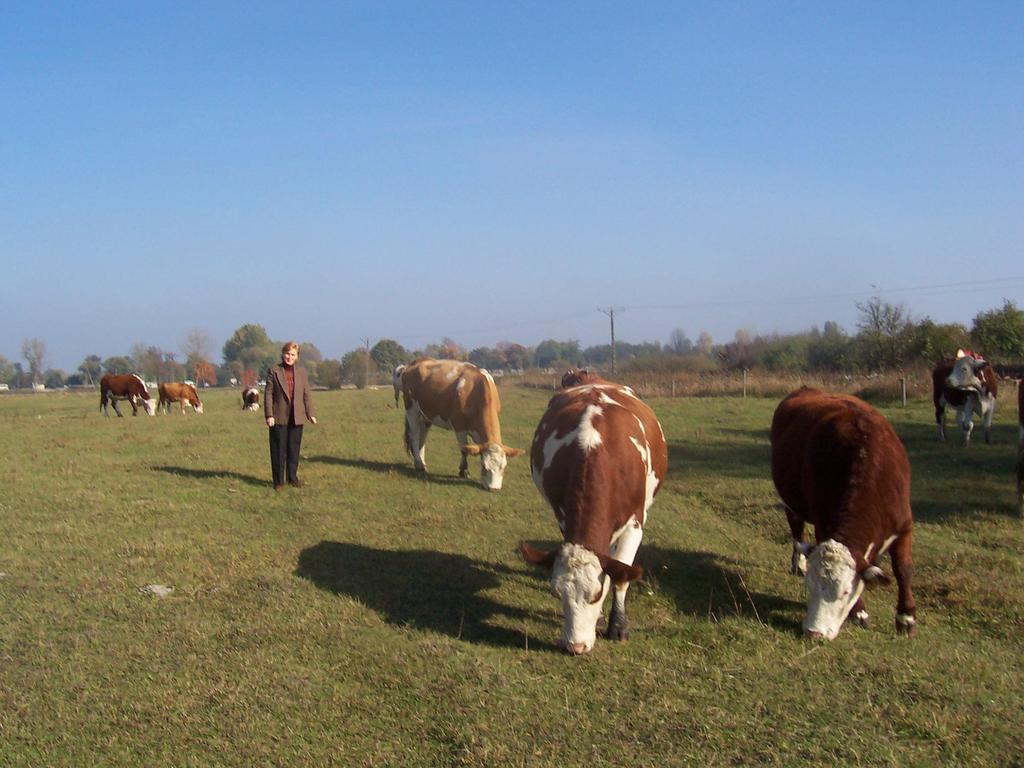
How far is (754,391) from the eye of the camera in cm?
3212

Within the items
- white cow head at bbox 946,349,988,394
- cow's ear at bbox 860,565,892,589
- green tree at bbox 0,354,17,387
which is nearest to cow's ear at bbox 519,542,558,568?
cow's ear at bbox 860,565,892,589

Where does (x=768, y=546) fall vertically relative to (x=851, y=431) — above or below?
below

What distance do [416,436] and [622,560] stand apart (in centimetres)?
814

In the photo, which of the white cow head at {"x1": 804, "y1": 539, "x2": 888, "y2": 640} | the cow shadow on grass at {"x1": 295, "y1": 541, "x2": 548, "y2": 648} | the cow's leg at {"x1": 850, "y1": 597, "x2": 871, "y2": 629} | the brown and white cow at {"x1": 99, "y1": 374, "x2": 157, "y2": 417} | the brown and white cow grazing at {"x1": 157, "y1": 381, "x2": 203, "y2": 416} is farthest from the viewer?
the brown and white cow grazing at {"x1": 157, "y1": 381, "x2": 203, "y2": 416}

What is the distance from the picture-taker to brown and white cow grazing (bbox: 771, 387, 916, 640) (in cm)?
562

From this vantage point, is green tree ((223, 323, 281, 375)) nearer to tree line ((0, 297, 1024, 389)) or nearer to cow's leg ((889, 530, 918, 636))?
tree line ((0, 297, 1024, 389))

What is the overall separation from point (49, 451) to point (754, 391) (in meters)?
24.3

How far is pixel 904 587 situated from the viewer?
5961 mm

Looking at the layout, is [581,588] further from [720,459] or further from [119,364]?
[119,364]

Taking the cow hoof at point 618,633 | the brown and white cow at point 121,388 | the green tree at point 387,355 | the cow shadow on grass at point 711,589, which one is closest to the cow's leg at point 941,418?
the cow shadow on grass at point 711,589

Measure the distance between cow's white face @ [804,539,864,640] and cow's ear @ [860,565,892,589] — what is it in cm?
5

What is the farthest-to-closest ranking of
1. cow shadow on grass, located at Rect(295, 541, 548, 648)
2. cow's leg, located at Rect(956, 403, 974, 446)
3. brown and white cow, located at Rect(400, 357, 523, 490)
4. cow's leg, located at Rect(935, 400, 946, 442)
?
cow's leg, located at Rect(935, 400, 946, 442)
cow's leg, located at Rect(956, 403, 974, 446)
brown and white cow, located at Rect(400, 357, 523, 490)
cow shadow on grass, located at Rect(295, 541, 548, 648)

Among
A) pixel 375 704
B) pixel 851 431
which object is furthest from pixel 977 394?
pixel 375 704

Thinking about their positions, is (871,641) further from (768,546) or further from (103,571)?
(103,571)
